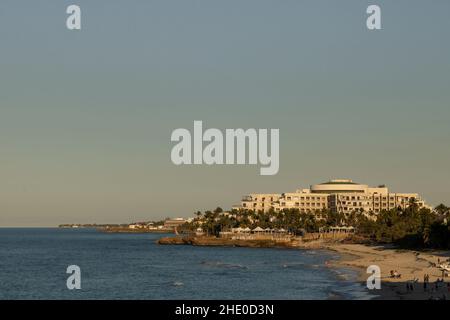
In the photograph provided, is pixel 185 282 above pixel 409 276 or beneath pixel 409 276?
beneath

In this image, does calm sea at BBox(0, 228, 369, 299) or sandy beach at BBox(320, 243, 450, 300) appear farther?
calm sea at BBox(0, 228, 369, 299)

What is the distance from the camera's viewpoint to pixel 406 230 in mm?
171000

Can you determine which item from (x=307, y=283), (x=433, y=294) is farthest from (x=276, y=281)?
(x=433, y=294)

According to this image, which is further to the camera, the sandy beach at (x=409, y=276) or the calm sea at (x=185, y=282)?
the calm sea at (x=185, y=282)

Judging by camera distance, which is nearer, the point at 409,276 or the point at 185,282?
the point at 409,276

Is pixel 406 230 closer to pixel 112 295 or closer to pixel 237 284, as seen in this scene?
pixel 237 284

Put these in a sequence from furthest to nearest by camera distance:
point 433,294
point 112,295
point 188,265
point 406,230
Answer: point 406,230 < point 188,265 < point 112,295 < point 433,294
